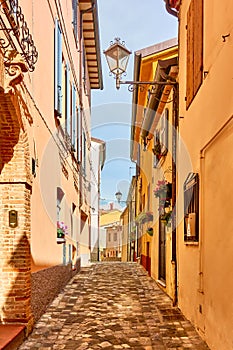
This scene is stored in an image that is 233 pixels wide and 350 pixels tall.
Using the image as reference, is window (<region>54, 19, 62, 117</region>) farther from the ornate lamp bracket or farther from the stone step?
the stone step

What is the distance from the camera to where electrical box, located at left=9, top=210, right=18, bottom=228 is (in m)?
5.15

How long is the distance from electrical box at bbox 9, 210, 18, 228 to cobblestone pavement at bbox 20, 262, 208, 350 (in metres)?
1.40

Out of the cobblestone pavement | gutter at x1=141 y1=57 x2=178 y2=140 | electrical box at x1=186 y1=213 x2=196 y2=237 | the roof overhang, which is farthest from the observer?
the roof overhang

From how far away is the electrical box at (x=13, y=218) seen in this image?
16.9ft

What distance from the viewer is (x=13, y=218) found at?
5.16 metres

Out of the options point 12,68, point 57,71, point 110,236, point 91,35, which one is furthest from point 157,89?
point 110,236

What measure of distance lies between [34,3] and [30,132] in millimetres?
Answer: 1880

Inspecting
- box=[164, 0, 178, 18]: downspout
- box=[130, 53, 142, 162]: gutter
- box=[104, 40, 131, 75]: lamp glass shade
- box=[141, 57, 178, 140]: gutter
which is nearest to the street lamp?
box=[104, 40, 131, 75]: lamp glass shade

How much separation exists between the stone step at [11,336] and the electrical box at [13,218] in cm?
119

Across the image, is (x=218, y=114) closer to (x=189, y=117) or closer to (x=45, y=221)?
(x=189, y=117)

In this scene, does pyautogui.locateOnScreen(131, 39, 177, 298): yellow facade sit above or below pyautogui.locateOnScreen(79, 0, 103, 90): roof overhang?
below

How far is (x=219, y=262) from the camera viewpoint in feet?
14.3

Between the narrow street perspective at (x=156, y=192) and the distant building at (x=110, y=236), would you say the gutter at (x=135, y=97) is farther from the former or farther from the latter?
the distant building at (x=110, y=236)

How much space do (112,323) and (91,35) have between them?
1101 cm
